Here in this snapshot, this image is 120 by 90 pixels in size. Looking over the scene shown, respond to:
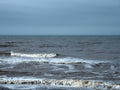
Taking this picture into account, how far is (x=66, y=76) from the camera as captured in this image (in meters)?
20.8

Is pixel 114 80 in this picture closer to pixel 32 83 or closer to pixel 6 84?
pixel 32 83

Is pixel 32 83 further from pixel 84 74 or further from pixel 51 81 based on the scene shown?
pixel 84 74

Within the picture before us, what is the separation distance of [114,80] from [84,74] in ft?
11.0

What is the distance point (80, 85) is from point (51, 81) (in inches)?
76.8

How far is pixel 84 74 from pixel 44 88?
6.56 meters

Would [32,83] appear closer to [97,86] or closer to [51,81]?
[51,81]

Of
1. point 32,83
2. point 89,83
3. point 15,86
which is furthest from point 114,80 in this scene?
→ point 15,86

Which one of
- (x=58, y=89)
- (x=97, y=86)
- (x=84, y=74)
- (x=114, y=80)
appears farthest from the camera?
(x=84, y=74)

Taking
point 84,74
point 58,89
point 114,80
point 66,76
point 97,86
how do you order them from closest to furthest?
point 58,89 → point 97,86 → point 114,80 → point 66,76 → point 84,74

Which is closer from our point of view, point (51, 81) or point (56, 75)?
point (51, 81)

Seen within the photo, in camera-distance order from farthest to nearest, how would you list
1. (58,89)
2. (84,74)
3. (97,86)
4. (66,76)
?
1. (84,74)
2. (66,76)
3. (97,86)
4. (58,89)

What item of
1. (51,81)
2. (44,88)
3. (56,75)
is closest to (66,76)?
(56,75)

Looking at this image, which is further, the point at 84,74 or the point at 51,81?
the point at 84,74

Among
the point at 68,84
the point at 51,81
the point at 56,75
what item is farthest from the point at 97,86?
the point at 56,75
